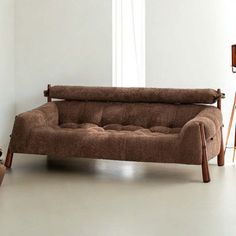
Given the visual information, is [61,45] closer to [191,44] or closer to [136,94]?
[136,94]

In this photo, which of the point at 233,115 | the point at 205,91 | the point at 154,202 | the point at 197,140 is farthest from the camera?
the point at 233,115

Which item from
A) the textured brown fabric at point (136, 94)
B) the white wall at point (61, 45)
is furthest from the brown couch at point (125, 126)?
the white wall at point (61, 45)

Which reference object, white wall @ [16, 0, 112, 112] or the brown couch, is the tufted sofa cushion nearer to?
the brown couch

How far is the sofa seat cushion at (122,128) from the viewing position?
548 cm

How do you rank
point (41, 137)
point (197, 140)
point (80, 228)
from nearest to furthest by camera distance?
point (80, 228) → point (197, 140) → point (41, 137)

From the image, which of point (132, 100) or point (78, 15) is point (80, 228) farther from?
point (78, 15)

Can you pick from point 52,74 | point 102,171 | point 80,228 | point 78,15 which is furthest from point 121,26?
point 80,228

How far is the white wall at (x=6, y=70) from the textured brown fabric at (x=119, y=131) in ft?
2.41

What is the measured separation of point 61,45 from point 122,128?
1.37m

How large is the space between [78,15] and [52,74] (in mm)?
658

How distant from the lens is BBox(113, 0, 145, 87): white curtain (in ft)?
21.4

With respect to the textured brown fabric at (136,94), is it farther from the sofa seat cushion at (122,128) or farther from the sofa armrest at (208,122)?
the sofa seat cushion at (122,128)

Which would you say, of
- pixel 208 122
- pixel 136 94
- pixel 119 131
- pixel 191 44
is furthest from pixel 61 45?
pixel 208 122

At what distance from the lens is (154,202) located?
4395 millimetres
